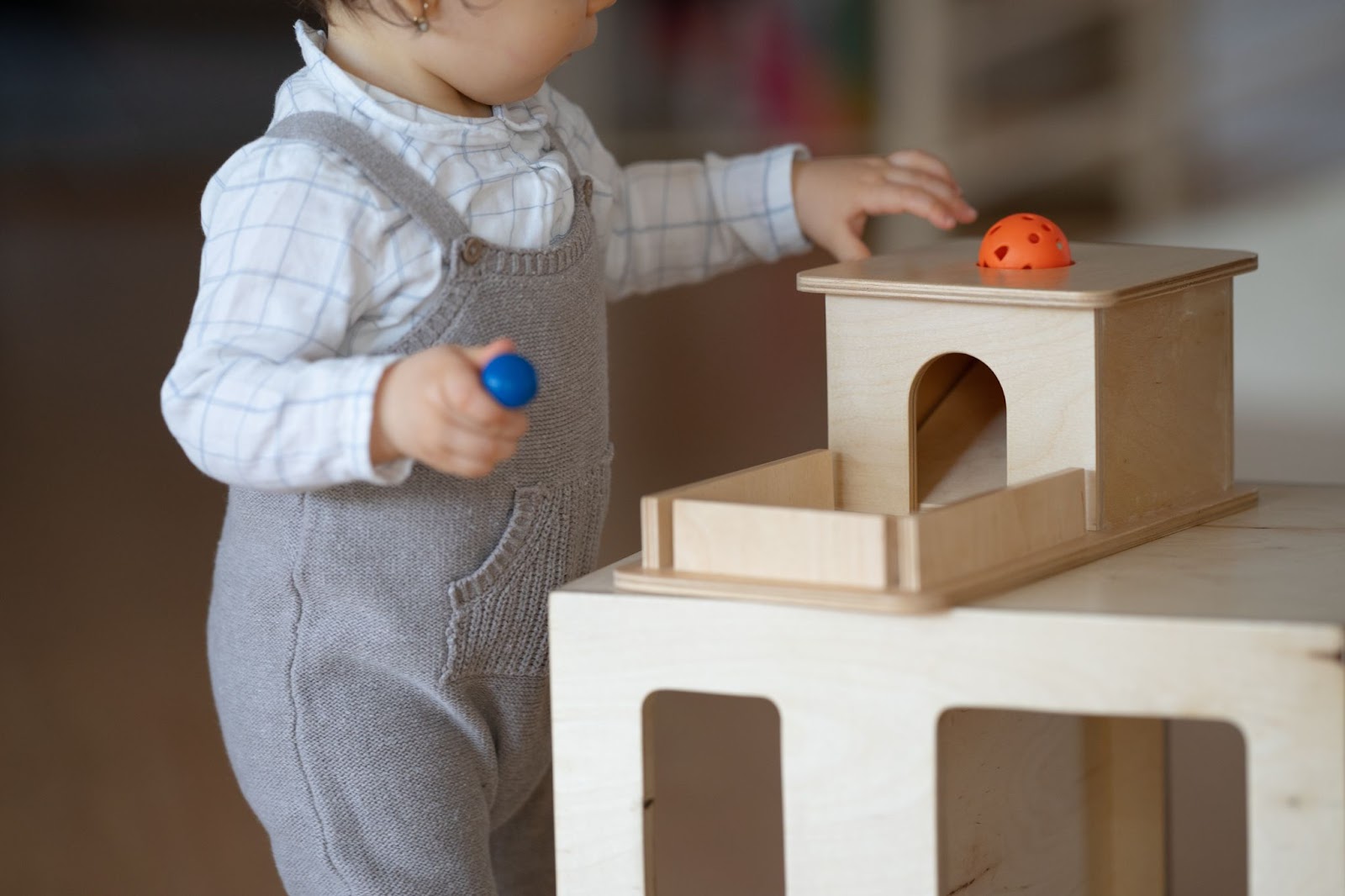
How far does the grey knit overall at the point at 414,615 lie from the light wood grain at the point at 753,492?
8cm

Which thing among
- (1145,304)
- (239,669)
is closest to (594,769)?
(239,669)

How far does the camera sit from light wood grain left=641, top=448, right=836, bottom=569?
708mm

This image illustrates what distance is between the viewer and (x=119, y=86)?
9.39 feet

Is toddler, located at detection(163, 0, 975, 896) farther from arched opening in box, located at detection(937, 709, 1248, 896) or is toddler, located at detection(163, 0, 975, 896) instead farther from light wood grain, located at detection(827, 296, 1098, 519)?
arched opening in box, located at detection(937, 709, 1248, 896)

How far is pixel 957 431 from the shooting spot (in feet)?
3.10

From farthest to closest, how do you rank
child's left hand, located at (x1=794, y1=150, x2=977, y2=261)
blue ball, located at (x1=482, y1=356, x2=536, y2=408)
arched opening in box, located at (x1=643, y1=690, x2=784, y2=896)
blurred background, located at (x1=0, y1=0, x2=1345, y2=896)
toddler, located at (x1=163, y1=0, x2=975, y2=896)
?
blurred background, located at (x1=0, y1=0, x2=1345, y2=896) < arched opening in box, located at (x1=643, y1=690, x2=784, y2=896) < child's left hand, located at (x1=794, y1=150, x2=977, y2=261) < toddler, located at (x1=163, y1=0, x2=975, y2=896) < blue ball, located at (x1=482, y1=356, x2=536, y2=408)

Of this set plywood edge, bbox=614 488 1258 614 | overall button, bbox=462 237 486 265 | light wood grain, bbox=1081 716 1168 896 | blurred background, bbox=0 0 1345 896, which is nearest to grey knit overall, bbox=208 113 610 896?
overall button, bbox=462 237 486 265

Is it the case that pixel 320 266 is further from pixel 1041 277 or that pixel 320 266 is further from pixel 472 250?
pixel 1041 277

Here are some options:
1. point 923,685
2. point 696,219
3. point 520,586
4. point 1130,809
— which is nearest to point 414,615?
point 520,586

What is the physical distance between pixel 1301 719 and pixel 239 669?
1.74ft

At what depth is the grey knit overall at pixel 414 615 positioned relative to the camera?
800 mm

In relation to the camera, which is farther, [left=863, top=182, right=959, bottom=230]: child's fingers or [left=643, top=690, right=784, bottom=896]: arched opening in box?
[left=643, top=690, right=784, bottom=896]: arched opening in box

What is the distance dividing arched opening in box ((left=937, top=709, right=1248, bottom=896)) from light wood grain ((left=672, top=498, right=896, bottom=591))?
105 millimetres

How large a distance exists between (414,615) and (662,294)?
5.56 ft
